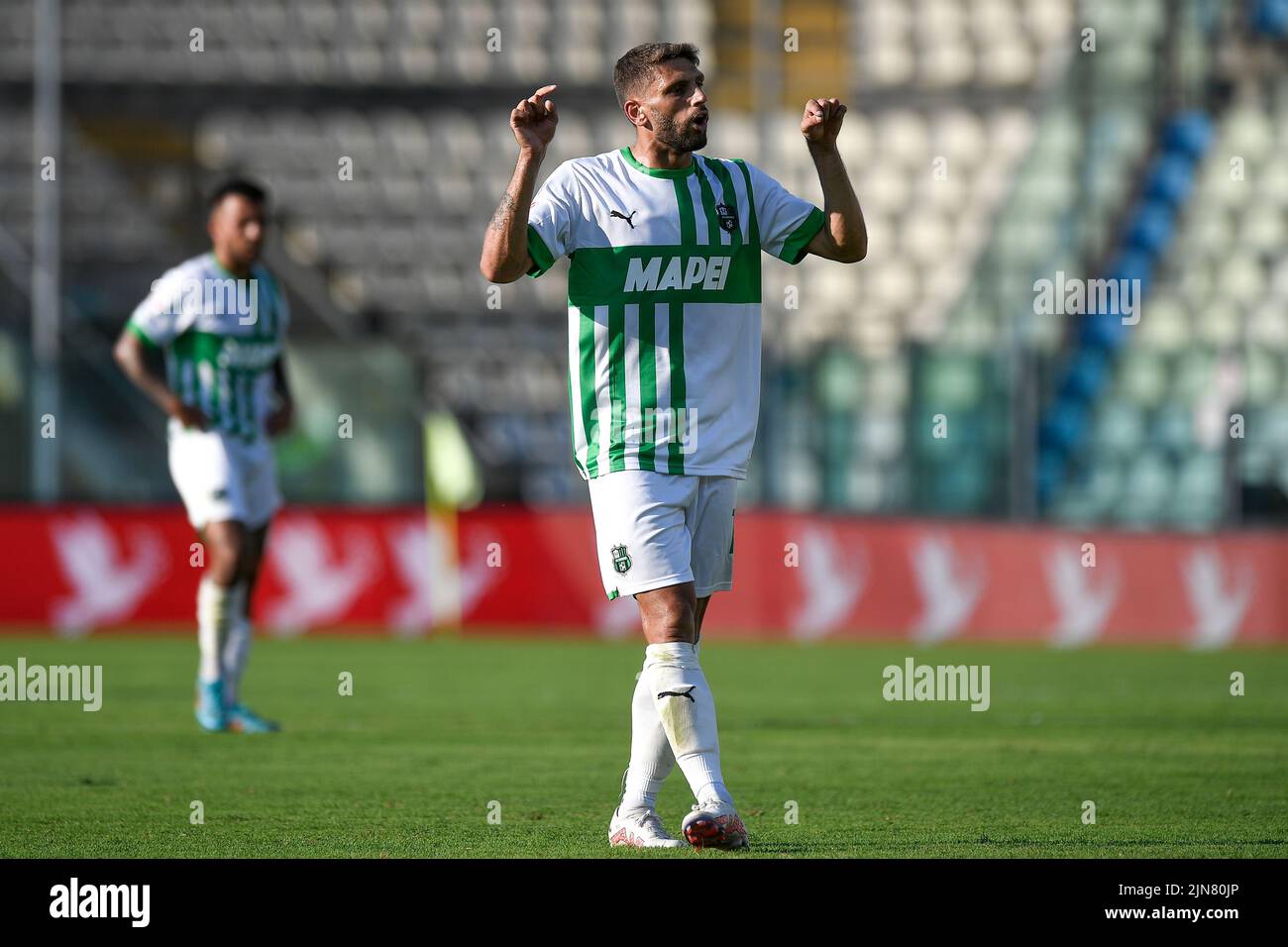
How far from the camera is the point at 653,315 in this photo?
6.38 metres

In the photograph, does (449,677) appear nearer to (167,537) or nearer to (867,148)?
(167,537)

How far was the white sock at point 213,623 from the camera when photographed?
10242mm

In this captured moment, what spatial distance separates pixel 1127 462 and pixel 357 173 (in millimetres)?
12298

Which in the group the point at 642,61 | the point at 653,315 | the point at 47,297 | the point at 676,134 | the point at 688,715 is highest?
the point at 47,297

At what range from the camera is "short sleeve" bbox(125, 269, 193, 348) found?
34.2 ft

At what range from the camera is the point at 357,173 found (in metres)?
29.5

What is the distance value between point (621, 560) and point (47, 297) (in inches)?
654

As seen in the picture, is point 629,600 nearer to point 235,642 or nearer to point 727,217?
point 235,642

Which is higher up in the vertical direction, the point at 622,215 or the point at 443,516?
the point at 622,215

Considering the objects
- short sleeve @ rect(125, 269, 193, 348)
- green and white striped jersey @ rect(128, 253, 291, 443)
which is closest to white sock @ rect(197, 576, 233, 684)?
green and white striped jersey @ rect(128, 253, 291, 443)

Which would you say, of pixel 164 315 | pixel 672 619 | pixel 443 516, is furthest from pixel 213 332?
pixel 443 516

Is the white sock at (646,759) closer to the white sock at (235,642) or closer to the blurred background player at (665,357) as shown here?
the blurred background player at (665,357)

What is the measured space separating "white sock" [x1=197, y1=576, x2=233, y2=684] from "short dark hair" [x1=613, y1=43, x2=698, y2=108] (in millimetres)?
4641
